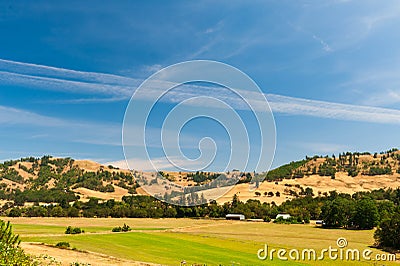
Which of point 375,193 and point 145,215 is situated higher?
point 375,193

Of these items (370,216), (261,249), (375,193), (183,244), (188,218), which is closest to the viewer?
(261,249)

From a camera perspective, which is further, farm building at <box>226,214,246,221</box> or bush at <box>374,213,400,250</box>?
farm building at <box>226,214,246,221</box>

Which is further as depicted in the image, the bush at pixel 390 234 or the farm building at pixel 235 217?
the farm building at pixel 235 217

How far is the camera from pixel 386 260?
5388cm

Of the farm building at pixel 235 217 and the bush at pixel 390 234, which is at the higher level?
the bush at pixel 390 234

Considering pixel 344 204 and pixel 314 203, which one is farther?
pixel 314 203

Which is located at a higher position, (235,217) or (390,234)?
(390,234)

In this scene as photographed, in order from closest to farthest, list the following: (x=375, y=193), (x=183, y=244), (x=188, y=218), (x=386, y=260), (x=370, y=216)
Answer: (x=386, y=260)
(x=183, y=244)
(x=370, y=216)
(x=188, y=218)
(x=375, y=193)

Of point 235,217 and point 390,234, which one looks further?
point 235,217

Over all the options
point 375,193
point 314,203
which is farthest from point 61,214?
point 375,193

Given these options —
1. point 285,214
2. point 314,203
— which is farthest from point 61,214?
point 314,203

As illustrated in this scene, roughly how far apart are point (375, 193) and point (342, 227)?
272 feet

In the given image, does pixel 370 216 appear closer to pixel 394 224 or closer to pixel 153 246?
pixel 394 224

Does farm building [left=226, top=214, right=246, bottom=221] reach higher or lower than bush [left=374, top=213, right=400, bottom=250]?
lower
